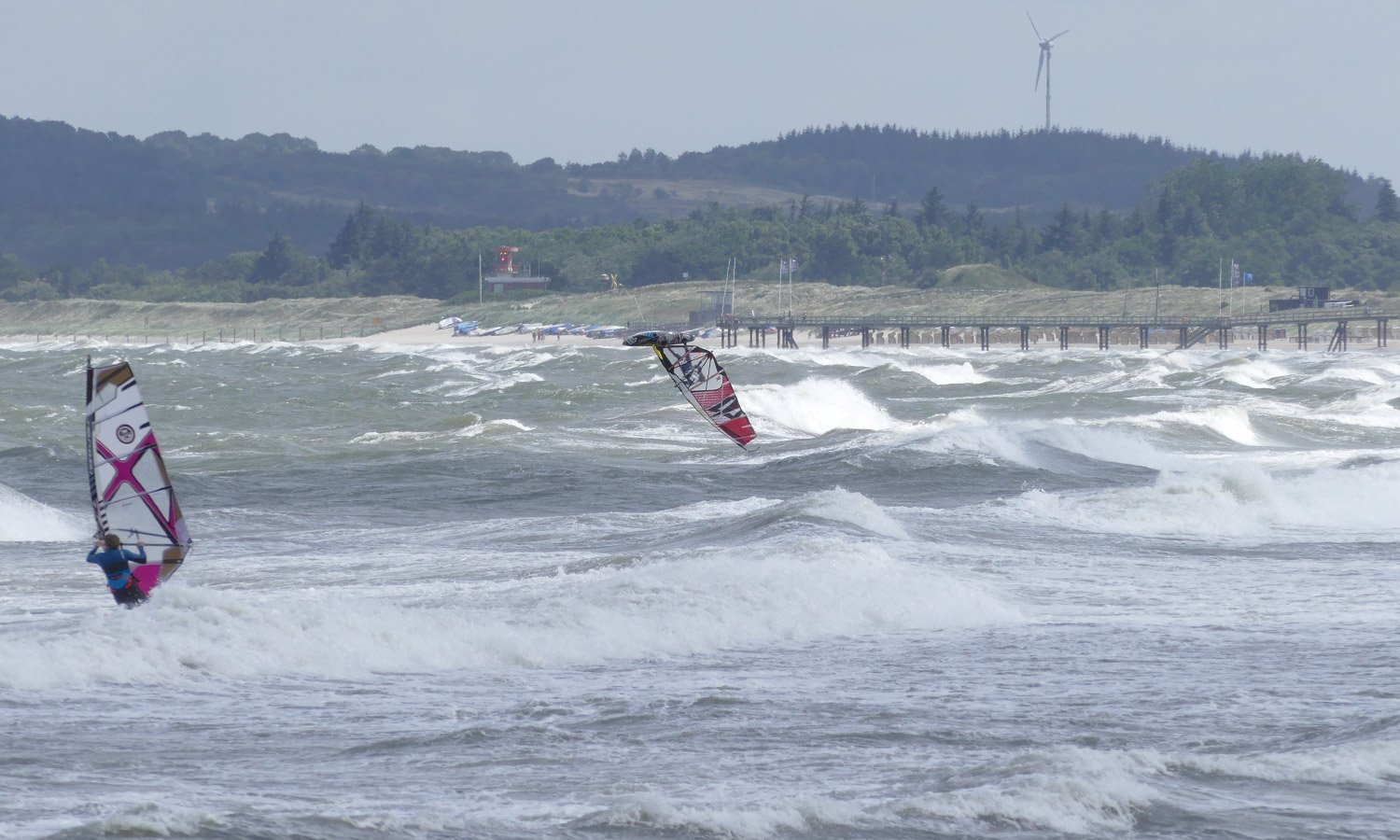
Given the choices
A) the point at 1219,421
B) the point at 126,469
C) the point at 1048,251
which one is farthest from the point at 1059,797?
the point at 1048,251

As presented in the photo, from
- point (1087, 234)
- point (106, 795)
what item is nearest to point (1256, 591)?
point (106, 795)

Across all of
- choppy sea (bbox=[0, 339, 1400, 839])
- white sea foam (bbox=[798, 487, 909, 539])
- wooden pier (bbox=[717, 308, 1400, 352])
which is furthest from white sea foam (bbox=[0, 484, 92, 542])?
wooden pier (bbox=[717, 308, 1400, 352])

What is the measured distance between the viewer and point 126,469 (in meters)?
11.6

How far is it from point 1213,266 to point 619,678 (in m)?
169

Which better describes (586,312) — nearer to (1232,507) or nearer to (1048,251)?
(1048,251)

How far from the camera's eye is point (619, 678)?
12383mm

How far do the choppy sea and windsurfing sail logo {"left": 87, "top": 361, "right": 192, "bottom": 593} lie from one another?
97 centimetres

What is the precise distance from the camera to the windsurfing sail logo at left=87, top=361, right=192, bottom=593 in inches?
449

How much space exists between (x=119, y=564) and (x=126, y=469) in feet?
3.05

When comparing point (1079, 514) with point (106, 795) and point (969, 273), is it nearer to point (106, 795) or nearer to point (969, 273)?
point (106, 795)

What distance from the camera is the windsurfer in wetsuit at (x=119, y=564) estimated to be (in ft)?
39.0

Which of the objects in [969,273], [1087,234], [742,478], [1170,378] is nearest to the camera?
[742,478]

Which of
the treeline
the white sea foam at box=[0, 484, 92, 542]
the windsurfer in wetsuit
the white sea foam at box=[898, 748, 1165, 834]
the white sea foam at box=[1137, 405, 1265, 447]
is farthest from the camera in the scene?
the treeline

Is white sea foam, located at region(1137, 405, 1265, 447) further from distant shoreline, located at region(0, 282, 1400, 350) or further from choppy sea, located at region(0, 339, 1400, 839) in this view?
distant shoreline, located at region(0, 282, 1400, 350)
